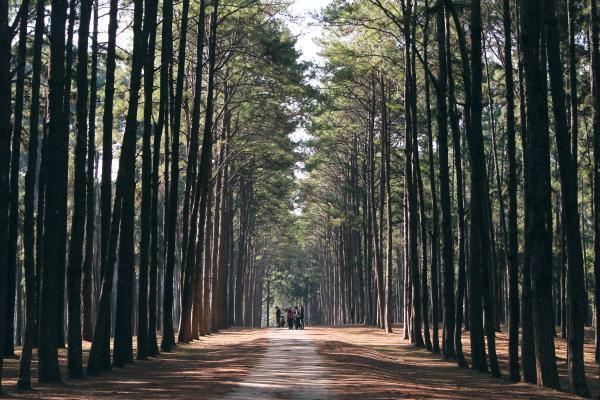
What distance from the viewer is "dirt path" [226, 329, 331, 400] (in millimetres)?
13570

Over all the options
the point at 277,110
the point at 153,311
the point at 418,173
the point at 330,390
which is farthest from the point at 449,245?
the point at 277,110

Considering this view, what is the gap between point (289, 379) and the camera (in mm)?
16672

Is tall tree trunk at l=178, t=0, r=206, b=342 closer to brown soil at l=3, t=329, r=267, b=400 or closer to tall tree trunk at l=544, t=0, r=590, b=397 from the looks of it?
brown soil at l=3, t=329, r=267, b=400

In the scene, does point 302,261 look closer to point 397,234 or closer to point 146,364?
point 397,234

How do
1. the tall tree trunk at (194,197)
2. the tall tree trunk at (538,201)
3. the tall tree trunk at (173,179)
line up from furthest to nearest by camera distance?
the tall tree trunk at (194,197)
the tall tree trunk at (173,179)
the tall tree trunk at (538,201)

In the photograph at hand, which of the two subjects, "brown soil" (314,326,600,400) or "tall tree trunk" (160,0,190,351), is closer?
"brown soil" (314,326,600,400)

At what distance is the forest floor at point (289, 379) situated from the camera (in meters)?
14.1

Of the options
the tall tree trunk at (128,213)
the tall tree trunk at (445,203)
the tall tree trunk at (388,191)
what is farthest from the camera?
the tall tree trunk at (388,191)

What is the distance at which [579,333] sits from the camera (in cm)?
1739

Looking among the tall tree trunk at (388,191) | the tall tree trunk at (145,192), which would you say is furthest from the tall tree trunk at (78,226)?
the tall tree trunk at (388,191)

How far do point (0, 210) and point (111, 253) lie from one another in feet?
16.8

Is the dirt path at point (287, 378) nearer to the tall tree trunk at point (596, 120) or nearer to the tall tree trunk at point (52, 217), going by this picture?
the tall tree trunk at point (52, 217)

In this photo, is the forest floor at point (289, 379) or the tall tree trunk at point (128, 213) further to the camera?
the tall tree trunk at point (128, 213)

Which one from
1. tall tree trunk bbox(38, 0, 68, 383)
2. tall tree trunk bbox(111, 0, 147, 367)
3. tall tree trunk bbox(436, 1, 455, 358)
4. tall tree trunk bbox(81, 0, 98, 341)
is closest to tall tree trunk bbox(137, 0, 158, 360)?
tall tree trunk bbox(111, 0, 147, 367)
